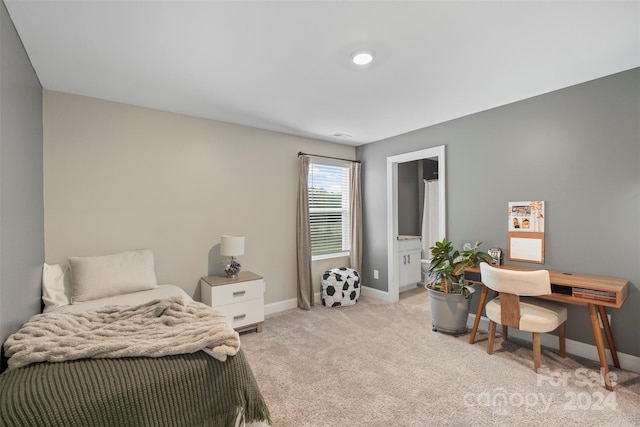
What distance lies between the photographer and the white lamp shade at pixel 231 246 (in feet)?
10.7

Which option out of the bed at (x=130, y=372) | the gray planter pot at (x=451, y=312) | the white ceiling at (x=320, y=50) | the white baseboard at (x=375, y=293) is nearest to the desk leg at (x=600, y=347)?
the gray planter pot at (x=451, y=312)

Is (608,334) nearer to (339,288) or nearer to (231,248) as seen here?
(339,288)

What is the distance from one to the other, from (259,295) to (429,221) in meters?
3.69

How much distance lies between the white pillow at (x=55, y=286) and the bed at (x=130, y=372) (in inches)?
24.3

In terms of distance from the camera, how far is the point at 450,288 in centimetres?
320

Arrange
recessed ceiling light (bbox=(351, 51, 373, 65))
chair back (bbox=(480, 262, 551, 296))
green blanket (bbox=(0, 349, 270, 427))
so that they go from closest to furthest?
1. green blanket (bbox=(0, 349, 270, 427))
2. recessed ceiling light (bbox=(351, 51, 373, 65))
3. chair back (bbox=(480, 262, 551, 296))

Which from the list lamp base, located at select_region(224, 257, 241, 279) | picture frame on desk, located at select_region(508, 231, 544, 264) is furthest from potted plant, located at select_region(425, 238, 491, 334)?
lamp base, located at select_region(224, 257, 241, 279)

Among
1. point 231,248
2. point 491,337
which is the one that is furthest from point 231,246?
point 491,337

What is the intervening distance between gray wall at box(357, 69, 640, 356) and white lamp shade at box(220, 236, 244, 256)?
8.39 feet

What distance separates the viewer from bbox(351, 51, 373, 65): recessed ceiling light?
2.08 m

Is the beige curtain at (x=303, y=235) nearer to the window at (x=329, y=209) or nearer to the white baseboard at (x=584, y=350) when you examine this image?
the window at (x=329, y=209)

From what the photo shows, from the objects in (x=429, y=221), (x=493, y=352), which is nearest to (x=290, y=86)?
(x=493, y=352)

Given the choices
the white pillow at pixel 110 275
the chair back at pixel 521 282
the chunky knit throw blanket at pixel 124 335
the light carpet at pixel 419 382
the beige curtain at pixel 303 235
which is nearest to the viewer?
the chunky knit throw blanket at pixel 124 335

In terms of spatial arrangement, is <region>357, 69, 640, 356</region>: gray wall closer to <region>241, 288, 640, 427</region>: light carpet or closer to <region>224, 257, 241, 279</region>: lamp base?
<region>241, 288, 640, 427</region>: light carpet
